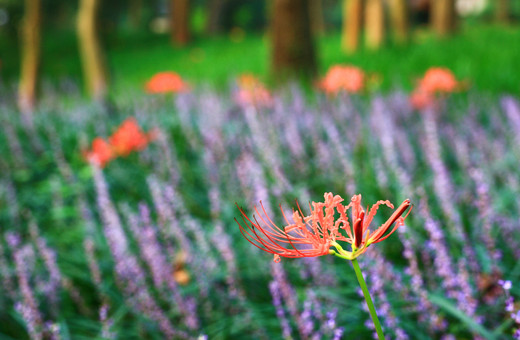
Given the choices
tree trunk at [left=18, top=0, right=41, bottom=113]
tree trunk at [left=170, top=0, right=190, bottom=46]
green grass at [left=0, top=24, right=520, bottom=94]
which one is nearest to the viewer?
green grass at [left=0, top=24, right=520, bottom=94]

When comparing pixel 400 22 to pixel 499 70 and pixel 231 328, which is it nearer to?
pixel 499 70

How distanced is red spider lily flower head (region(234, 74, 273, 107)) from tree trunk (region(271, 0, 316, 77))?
1.20 meters

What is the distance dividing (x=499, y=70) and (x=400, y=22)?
4800mm

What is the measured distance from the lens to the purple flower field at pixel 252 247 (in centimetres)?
146

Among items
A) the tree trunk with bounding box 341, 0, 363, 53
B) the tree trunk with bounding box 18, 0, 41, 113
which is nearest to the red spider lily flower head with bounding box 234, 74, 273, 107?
the tree trunk with bounding box 18, 0, 41, 113

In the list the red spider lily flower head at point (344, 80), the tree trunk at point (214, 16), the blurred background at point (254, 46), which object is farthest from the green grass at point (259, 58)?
the tree trunk at point (214, 16)

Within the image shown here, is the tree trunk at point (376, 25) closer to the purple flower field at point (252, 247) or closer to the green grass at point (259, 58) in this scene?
the green grass at point (259, 58)

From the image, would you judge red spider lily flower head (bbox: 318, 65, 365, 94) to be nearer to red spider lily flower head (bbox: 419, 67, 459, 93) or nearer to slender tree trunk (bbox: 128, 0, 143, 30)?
red spider lily flower head (bbox: 419, 67, 459, 93)

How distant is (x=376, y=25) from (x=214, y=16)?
15.1m

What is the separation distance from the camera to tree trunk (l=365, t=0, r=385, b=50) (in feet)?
31.3

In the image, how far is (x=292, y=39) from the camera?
5832 mm

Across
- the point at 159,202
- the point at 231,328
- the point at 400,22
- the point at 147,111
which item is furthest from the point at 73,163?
the point at 400,22

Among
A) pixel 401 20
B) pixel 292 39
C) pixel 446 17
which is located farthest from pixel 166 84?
pixel 446 17

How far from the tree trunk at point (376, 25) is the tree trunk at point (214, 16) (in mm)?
14172
